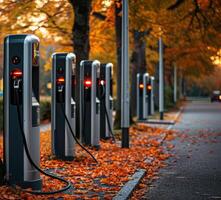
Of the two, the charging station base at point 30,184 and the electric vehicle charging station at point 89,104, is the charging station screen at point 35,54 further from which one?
the electric vehicle charging station at point 89,104

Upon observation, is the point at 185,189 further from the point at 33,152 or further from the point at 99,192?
the point at 33,152

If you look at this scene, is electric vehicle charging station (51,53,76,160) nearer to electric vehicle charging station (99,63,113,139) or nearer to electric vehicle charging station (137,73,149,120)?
electric vehicle charging station (99,63,113,139)

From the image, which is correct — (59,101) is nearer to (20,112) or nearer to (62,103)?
(62,103)

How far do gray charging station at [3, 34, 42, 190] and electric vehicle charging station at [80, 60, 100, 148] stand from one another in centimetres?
554

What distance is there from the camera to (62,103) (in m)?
11.8

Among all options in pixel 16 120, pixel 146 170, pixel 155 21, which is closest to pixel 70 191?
pixel 16 120

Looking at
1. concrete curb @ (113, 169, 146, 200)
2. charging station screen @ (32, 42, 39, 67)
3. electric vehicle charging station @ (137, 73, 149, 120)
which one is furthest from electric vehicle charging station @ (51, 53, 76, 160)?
electric vehicle charging station @ (137, 73, 149, 120)

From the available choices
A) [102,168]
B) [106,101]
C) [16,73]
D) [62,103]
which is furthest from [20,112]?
[106,101]

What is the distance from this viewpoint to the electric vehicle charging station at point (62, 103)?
11.7m

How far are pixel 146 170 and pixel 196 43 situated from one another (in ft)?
92.0

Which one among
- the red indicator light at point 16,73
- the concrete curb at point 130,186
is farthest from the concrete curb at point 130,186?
the red indicator light at point 16,73

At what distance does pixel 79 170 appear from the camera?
1077cm

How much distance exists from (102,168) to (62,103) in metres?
1.68

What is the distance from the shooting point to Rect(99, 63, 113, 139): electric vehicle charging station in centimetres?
1617
